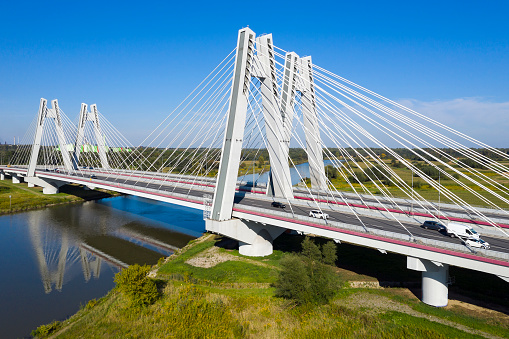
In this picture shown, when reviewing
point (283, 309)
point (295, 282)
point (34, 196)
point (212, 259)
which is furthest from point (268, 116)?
point (34, 196)

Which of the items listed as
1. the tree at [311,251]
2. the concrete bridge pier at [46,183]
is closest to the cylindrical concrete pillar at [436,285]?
the tree at [311,251]

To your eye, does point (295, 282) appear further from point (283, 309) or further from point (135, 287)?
point (135, 287)

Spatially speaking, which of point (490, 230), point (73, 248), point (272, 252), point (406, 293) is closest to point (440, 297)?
point (406, 293)

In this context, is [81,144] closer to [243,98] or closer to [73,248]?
[73,248]

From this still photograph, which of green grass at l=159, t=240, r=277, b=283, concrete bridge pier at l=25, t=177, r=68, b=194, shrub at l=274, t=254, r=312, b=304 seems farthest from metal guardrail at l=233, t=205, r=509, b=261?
concrete bridge pier at l=25, t=177, r=68, b=194

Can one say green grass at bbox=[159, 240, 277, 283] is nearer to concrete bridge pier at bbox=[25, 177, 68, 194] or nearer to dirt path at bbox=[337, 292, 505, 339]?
dirt path at bbox=[337, 292, 505, 339]

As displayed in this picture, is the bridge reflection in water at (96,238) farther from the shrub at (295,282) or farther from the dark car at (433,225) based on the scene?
the dark car at (433,225)

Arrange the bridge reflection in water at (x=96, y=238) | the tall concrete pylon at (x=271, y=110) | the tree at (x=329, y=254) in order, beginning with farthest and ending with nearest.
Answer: the bridge reflection in water at (x=96, y=238) < the tall concrete pylon at (x=271, y=110) < the tree at (x=329, y=254)
